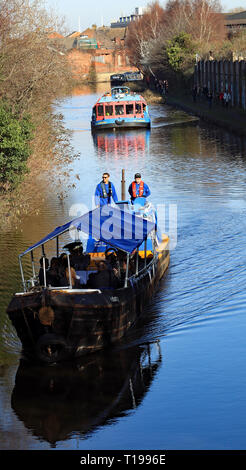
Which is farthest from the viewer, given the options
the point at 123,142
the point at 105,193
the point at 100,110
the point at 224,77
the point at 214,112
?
the point at 224,77

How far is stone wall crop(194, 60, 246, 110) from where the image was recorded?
57125 millimetres

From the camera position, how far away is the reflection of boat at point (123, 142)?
1780 inches

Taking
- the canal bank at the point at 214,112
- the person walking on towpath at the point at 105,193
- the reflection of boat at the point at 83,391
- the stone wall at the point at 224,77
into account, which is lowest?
the reflection of boat at the point at 83,391

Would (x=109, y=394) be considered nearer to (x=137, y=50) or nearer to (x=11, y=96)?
(x=11, y=96)

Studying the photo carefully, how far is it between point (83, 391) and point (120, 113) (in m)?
46.7

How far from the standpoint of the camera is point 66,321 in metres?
14.0

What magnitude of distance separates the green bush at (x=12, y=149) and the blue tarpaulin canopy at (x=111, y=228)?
25.7 feet

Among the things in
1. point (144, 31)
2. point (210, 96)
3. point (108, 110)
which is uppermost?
point (144, 31)

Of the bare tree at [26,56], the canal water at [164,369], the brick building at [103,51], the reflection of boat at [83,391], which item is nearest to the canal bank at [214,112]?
the bare tree at [26,56]

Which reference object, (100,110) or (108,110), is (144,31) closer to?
(108,110)

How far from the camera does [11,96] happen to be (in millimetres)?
28531

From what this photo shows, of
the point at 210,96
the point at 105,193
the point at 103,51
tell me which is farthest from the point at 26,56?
the point at 103,51

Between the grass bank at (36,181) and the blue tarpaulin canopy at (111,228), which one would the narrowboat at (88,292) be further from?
the grass bank at (36,181)

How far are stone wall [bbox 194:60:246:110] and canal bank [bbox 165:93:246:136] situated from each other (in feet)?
3.66
